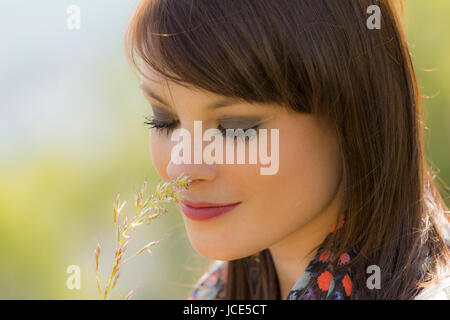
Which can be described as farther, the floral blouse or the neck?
the neck

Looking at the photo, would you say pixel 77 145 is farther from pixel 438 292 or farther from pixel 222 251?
pixel 438 292

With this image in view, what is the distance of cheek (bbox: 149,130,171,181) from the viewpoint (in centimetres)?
162

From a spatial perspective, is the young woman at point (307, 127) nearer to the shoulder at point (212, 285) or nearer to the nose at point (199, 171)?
the nose at point (199, 171)

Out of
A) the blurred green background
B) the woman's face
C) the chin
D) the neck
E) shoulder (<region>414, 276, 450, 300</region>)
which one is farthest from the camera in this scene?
the blurred green background

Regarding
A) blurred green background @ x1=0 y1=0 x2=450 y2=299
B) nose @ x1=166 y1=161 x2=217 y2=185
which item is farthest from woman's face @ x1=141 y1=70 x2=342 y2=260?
blurred green background @ x1=0 y1=0 x2=450 y2=299

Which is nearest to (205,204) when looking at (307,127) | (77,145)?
(307,127)

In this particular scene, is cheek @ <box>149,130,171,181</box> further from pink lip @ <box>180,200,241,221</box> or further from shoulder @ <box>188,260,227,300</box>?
shoulder @ <box>188,260,227,300</box>

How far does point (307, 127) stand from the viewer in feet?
4.95

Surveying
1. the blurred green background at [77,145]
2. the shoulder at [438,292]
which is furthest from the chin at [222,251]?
the blurred green background at [77,145]

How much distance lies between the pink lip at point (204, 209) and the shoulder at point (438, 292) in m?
0.55

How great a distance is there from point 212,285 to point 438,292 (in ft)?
4.07

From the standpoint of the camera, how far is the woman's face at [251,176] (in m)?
1.46
